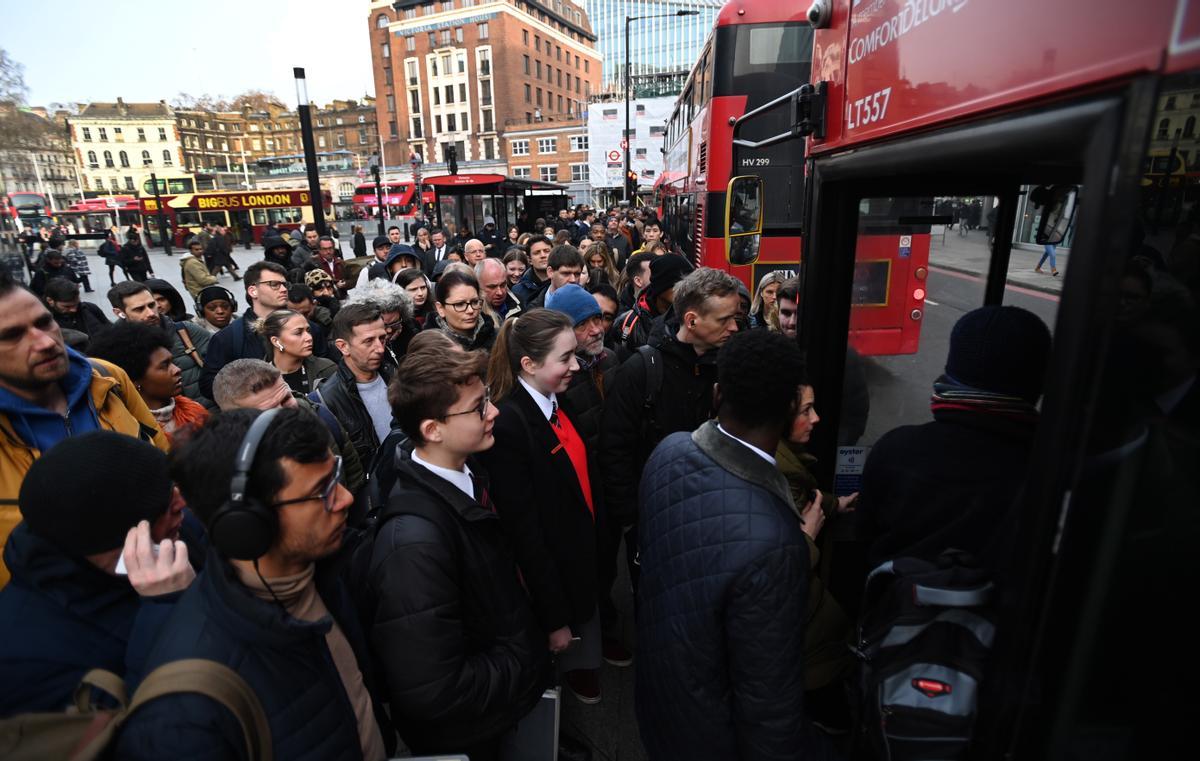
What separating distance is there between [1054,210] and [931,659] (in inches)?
88.4

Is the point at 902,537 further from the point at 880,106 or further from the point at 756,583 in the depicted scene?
the point at 880,106

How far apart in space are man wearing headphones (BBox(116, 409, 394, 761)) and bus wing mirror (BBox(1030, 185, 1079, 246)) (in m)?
2.74

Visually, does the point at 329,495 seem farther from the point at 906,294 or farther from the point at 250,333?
the point at 906,294

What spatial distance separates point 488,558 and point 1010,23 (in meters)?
1.95

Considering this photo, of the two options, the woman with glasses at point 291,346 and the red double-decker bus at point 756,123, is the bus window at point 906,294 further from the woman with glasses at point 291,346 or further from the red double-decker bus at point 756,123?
the woman with glasses at point 291,346

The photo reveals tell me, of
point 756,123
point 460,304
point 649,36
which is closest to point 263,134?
point 649,36

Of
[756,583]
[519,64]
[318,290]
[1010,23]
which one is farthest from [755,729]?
[519,64]


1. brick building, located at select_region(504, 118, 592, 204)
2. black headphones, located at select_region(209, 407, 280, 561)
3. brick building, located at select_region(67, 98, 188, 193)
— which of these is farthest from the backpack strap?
brick building, located at select_region(67, 98, 188, 193)

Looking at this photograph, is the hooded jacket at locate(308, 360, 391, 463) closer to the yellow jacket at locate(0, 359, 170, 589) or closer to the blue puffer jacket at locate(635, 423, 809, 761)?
the yellow jacket at locate(0, 359, 170, 589)

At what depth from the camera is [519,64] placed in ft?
216

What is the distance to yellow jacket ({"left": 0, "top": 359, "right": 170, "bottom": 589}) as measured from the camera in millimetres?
2088

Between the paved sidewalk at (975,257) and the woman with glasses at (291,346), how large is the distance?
146 inches

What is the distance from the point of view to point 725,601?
1.71m

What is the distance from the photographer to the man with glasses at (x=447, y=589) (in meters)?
1.74
